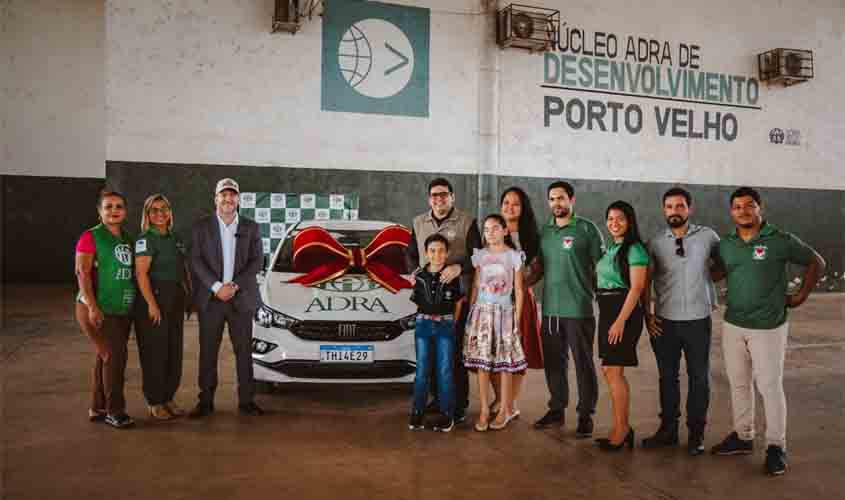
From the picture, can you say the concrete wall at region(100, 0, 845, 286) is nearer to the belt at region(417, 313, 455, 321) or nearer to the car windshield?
the car windshield

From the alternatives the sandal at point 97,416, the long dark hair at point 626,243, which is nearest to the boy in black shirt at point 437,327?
the long dark hair at point 626,243

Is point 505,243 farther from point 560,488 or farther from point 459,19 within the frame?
point 459,19

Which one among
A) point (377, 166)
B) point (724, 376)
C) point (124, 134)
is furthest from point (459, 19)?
point (724, 376)

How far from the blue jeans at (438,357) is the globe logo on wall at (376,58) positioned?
6673mm

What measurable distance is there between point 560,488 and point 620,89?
31.1 ft

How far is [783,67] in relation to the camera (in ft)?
39.1

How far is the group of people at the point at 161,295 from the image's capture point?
156 inches

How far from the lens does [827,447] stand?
3811 mm

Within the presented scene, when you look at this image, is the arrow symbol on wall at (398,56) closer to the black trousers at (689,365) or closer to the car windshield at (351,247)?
the car windshield at (351,247)

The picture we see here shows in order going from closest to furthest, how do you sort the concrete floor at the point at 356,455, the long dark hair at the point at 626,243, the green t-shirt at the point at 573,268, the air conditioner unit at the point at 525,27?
the concrete floor at the point at 356,455 < the long dark hair at the point at 626,243 < the green t-shirt at the point at 573,268 < the air conditioner unit at the point at 525,27

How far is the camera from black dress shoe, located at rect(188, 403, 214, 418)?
4.21 metres

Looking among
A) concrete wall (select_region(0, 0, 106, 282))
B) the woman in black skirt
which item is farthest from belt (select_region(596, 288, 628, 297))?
concrete wall (select_region(0, 0, 106, 282))

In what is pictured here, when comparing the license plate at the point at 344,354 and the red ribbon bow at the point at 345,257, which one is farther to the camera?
the red ribbon bow at the point at 345,257

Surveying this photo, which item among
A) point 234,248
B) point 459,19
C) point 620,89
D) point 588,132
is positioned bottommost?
point 234,248
